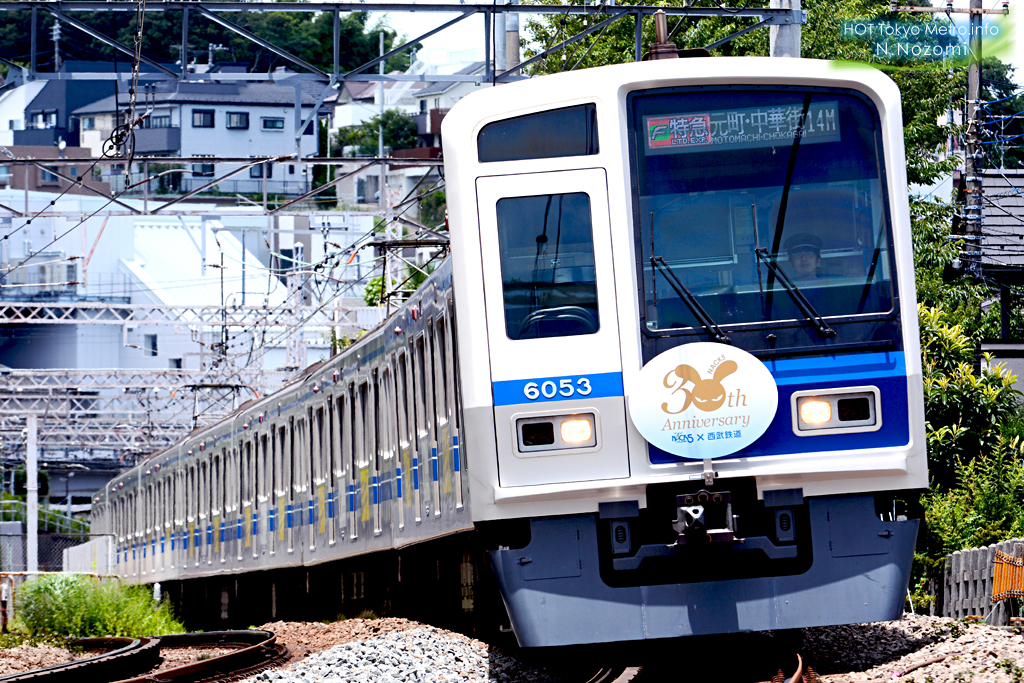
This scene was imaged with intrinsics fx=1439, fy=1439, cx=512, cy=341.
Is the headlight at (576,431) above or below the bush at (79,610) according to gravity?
above

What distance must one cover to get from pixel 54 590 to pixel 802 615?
43.0 feet

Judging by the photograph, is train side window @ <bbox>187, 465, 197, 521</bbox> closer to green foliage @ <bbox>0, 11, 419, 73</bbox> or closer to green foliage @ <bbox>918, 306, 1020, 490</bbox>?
green foliage @ <bbox>0, 11, 419, 73</bbox>

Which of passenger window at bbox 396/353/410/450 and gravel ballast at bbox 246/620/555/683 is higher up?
passenger window at bbox 396/353/410/450

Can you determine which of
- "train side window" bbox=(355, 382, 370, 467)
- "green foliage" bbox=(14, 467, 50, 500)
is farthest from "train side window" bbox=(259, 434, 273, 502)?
"green foliage" bbox=(14, 467, 50, 500)

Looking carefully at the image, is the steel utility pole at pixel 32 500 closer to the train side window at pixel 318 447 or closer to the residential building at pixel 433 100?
the train side window at pixel 318 447

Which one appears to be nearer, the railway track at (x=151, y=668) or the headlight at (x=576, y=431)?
the headlight at (x=576, y=431)

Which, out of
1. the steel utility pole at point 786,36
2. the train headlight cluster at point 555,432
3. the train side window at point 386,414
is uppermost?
the steel utility pole at point 786,36

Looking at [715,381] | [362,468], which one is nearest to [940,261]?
[362,468]

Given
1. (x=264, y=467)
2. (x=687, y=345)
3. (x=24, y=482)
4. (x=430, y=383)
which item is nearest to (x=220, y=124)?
(x=24, y=482)

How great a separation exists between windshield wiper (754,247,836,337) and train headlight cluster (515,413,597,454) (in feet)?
3.69

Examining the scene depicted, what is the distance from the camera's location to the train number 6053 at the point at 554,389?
702 cm

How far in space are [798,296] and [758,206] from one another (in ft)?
1.60

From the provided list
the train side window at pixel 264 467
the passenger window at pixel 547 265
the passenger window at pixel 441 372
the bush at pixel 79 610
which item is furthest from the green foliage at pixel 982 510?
the bush at pixel 79 610

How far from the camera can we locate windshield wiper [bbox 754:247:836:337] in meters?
6.93
